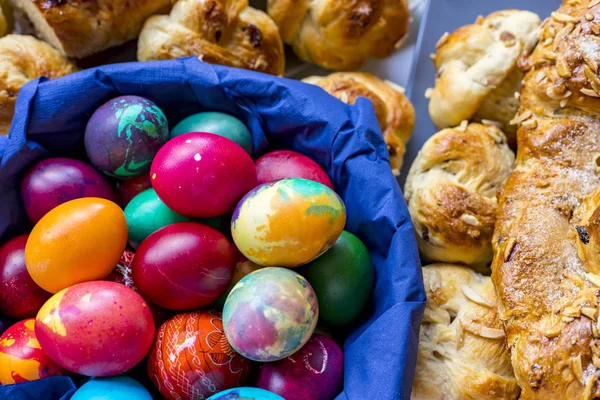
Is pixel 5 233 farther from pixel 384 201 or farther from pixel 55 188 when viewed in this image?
pixel 384 201

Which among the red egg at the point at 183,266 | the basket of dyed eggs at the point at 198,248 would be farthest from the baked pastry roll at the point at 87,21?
the red egg at the point at 183,266

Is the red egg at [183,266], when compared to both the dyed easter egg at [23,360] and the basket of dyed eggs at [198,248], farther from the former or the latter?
the dyed easter egg at [23,360]

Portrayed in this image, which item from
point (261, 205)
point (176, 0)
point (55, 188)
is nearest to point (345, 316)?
point (261, 205)

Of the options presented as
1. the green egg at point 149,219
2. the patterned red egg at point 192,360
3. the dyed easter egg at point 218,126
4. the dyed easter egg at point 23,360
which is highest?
the dyed easter egg at point 218,126

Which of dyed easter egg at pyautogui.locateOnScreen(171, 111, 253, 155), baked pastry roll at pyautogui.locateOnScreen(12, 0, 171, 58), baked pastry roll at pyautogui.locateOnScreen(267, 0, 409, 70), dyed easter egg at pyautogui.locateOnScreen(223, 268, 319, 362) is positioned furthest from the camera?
baked pastry roll at pyautogui.locateOnScreen(267, 0, 409, 70)

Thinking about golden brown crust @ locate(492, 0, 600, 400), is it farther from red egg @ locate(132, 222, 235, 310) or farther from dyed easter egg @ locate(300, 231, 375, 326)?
red egg @ locate(132, 222, 235, 310)

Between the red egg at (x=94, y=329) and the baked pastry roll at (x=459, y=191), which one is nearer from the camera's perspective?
the red egg at (x=94, y=329)

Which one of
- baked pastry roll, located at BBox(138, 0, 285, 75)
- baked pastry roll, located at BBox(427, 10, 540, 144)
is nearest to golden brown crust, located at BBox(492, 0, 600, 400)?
baked pastry roll, located at BBox(427, 10, 540, 144)

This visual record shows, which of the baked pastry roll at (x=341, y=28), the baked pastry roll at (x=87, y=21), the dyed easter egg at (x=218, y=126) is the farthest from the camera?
the baked pastry roll at (x=341, y=28)
